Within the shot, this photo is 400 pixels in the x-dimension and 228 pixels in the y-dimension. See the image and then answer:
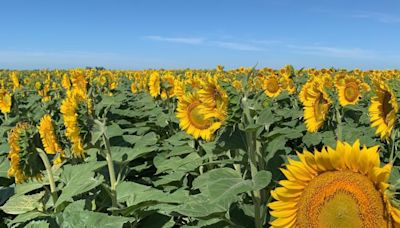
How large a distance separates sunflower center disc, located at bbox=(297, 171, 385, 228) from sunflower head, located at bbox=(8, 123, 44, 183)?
214 cm

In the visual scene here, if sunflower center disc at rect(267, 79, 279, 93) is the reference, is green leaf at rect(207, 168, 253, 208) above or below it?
below

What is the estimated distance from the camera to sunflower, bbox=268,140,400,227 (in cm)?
160

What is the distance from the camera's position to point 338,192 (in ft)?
5.61

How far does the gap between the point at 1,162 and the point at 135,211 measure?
5.99 ft

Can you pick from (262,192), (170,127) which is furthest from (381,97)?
(170,127)

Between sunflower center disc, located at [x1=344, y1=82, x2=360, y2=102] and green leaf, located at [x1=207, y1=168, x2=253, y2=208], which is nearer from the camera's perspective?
green leaf, located at [x1=207, y1=168, x2=253, y2=208]

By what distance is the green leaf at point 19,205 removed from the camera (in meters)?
3.40

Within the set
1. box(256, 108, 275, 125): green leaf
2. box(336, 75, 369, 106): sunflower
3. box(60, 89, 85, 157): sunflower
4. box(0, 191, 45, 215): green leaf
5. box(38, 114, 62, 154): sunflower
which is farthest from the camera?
box(336, 75, 369, 106): sunflower

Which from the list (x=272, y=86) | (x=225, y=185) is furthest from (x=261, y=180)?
(x=272, y=86)

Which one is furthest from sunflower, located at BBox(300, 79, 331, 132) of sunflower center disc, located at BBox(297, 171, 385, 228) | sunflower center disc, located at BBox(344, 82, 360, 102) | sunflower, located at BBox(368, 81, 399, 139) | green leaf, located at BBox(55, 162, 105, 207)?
sunflower center disc, located at BBox(297, 171, 385, 228)

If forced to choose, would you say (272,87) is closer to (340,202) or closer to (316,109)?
(316,109)

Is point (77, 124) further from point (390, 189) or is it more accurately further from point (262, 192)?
point (390, 189)

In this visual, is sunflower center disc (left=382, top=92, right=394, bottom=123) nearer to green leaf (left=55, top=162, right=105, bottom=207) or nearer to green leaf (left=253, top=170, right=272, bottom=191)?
green leaf (left=253, top=170, right=272, bottom=191)

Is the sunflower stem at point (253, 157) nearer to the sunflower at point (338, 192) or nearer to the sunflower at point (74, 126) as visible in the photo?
the sunflower at point (338, 192)
